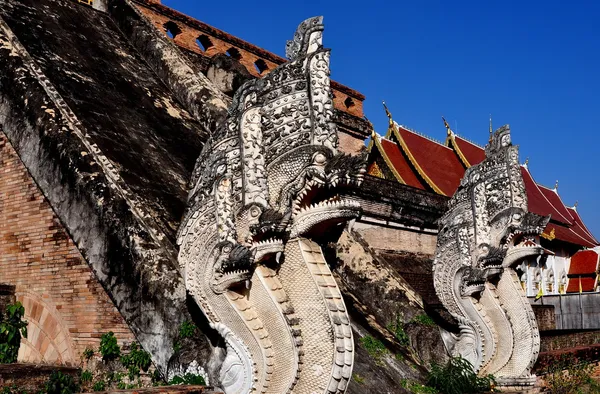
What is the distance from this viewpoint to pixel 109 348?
5.37 m

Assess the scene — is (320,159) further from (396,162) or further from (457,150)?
(457,150)

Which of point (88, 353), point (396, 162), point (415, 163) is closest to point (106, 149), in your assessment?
point (88, 353)

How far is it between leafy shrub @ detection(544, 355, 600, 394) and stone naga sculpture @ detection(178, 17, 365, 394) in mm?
5128

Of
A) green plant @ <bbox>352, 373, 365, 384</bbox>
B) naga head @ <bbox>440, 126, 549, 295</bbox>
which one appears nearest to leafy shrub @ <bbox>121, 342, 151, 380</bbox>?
green plant @ <bbox>352, 373, 365, 384</bbox>

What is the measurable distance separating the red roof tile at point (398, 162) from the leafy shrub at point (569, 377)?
27.3 feet

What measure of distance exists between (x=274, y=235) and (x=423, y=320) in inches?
176

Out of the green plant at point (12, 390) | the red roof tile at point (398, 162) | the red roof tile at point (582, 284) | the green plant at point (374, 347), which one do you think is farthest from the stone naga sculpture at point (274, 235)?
the red roof tile at point (582, 284)

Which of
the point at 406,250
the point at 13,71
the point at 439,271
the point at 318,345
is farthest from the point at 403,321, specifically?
the point at 13,71

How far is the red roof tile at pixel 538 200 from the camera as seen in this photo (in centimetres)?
2616

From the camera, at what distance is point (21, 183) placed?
625 cm

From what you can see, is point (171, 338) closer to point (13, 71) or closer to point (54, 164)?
point (54, 164)

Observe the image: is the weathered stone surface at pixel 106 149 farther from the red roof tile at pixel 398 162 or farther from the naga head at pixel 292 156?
the red roof tile at pixel 398 162

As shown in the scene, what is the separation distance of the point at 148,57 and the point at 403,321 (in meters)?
4.70

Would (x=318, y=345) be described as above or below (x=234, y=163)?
below
